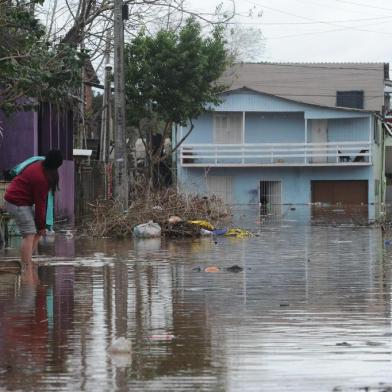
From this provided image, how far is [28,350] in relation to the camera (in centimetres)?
666

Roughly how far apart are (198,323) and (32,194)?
4516 mm

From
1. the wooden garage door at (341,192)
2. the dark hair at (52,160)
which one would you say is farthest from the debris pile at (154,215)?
the wooden garage door at (341,192)

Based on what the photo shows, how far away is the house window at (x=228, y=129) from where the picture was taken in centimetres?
4956

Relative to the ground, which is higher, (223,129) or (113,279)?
(223,129)

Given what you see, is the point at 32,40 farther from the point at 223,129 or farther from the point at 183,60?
the point at 223,129

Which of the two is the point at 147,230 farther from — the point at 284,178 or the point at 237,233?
the point at 284,178

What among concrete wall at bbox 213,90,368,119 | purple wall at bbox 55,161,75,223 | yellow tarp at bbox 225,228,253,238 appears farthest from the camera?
concrete wall at bbox 213,90,368,119

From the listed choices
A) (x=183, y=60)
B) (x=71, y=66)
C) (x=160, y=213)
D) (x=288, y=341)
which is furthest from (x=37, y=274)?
(x=183, y=60)

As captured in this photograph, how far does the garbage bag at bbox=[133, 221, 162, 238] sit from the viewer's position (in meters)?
18.9

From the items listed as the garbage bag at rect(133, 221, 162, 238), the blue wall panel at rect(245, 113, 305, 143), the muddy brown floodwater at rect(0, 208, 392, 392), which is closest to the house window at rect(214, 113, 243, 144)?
the blue wall panel at rect(245, 113, 305, 143)

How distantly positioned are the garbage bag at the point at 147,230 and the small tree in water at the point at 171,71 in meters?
17.0

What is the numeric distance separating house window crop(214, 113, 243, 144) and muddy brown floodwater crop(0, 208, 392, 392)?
3524 centimetres

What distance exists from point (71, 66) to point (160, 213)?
5.95m

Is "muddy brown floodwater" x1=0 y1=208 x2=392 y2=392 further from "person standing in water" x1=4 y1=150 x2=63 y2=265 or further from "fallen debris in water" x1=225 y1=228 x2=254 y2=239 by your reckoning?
"fallen debris in water" x1=225 y1=228 x2=254 y2=239
